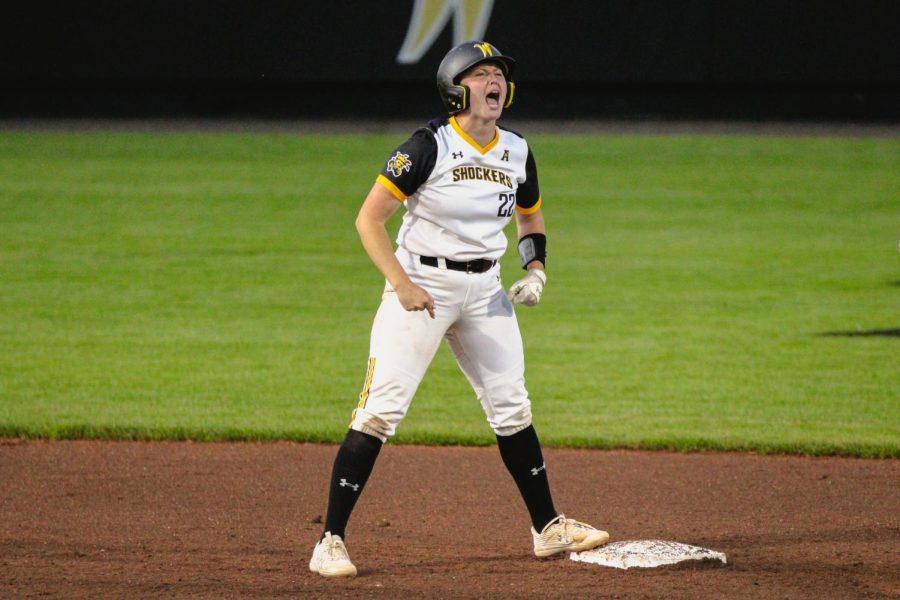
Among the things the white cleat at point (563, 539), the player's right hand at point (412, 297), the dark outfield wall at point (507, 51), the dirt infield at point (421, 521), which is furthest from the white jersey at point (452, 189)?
the dark outfield wall at point (507, 51)

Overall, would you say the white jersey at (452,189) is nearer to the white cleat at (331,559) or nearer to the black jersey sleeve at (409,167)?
the black jersey sleeve at (409,167)

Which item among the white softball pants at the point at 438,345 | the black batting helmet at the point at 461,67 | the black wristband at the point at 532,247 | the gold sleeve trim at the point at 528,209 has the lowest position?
the white softball pants at the point at 438,345

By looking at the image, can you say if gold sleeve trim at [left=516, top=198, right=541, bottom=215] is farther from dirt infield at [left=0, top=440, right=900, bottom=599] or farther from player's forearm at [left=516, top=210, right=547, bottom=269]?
dirt infield at [left=0, top=440, right=900, bottom=599]

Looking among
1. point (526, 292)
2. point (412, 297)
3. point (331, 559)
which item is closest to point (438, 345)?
point (412, 297)

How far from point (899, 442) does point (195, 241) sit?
9631 millimetres

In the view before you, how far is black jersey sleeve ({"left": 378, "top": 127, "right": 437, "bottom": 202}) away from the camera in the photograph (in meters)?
4.80

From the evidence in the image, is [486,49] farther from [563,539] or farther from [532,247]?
[563,539]

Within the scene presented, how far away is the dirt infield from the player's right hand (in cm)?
104

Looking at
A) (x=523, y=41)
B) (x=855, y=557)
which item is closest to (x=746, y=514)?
(x=855, y=557)

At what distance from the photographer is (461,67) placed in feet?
16.0

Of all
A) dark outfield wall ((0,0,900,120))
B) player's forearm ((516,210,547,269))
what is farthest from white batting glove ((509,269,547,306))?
dark outfield wall ((0,0,900,120))

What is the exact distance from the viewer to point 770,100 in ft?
76.7

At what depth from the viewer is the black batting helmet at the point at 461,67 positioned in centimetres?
488

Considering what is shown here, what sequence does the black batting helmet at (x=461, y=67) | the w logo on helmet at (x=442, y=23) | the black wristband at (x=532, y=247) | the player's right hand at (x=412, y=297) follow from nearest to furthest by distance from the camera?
1. the player's right hand at (x=412, y=297)
2. the black batting helmet at (x=461, y=67)
3. the black wristband at (x=532, y=247)
4. the w logo on helmet at (x=442, y=23)
